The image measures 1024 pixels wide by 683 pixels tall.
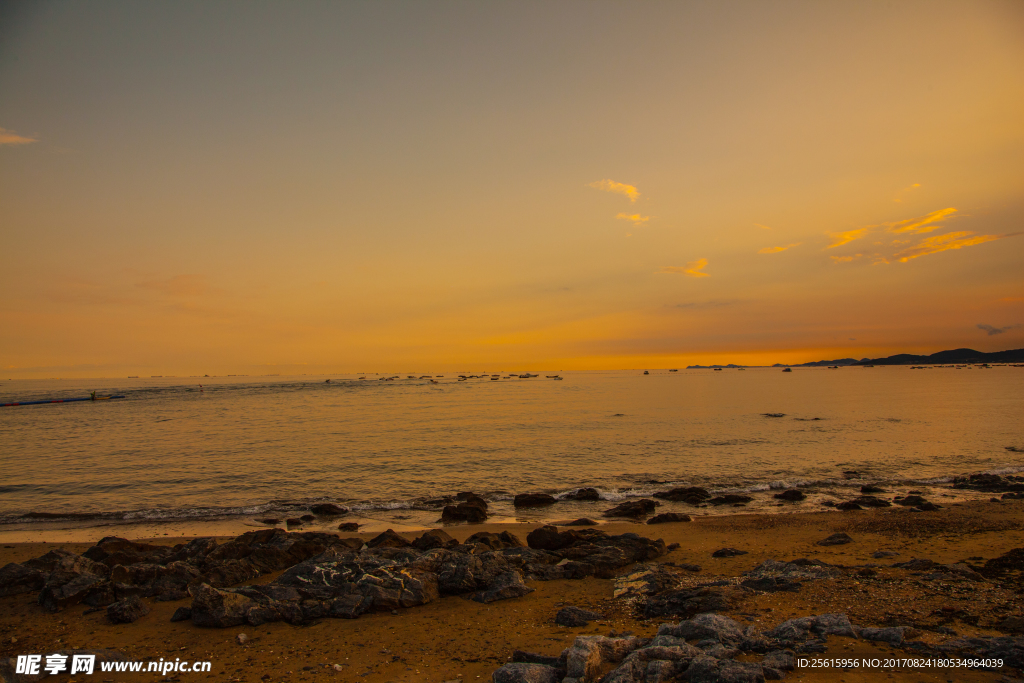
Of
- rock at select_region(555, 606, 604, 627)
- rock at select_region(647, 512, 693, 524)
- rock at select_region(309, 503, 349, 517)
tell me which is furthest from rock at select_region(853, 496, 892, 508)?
rock at select_region(309, 503, 349, 517)

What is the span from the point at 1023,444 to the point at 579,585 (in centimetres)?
4277

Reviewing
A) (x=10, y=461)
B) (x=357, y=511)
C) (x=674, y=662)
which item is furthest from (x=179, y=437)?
(x=674, y=662)

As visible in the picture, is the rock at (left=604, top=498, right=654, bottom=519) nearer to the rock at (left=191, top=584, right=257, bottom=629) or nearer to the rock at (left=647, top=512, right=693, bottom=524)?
the rock at (left=647, top=512, right=693, bottom=524)

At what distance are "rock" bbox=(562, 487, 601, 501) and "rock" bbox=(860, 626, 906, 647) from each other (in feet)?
51.1

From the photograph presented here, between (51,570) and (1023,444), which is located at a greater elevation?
(51,570)

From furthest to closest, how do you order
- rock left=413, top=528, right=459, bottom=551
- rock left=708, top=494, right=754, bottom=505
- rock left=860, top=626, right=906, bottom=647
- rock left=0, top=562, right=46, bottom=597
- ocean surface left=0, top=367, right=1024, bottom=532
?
ocean surface left=0, top=367, right=1024, bottom=532 < rock left=708, top=494, right=754, bottom=505 < rock left=413, top=528, right=459, bottom=551 < rock left=0, top=562, right=46, bottom=597 < rock left=860, top=626, right=906, bottom=647

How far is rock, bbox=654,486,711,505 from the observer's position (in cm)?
2184

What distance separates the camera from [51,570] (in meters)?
11.8

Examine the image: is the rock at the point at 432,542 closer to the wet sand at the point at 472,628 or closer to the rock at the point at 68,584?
the wet sand at the point at 472,628

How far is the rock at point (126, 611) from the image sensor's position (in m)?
9.66

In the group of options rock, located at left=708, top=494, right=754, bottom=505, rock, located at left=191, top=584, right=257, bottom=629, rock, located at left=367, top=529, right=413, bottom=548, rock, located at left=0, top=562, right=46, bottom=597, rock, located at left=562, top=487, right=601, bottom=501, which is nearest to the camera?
rock, located at left=191, top=584, right=257, bottom=629

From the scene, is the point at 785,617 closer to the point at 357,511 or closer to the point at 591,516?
the point at 591,516

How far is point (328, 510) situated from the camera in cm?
2064

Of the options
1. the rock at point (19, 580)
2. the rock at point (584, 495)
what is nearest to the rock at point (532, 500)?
the rock at point (584, 495)
